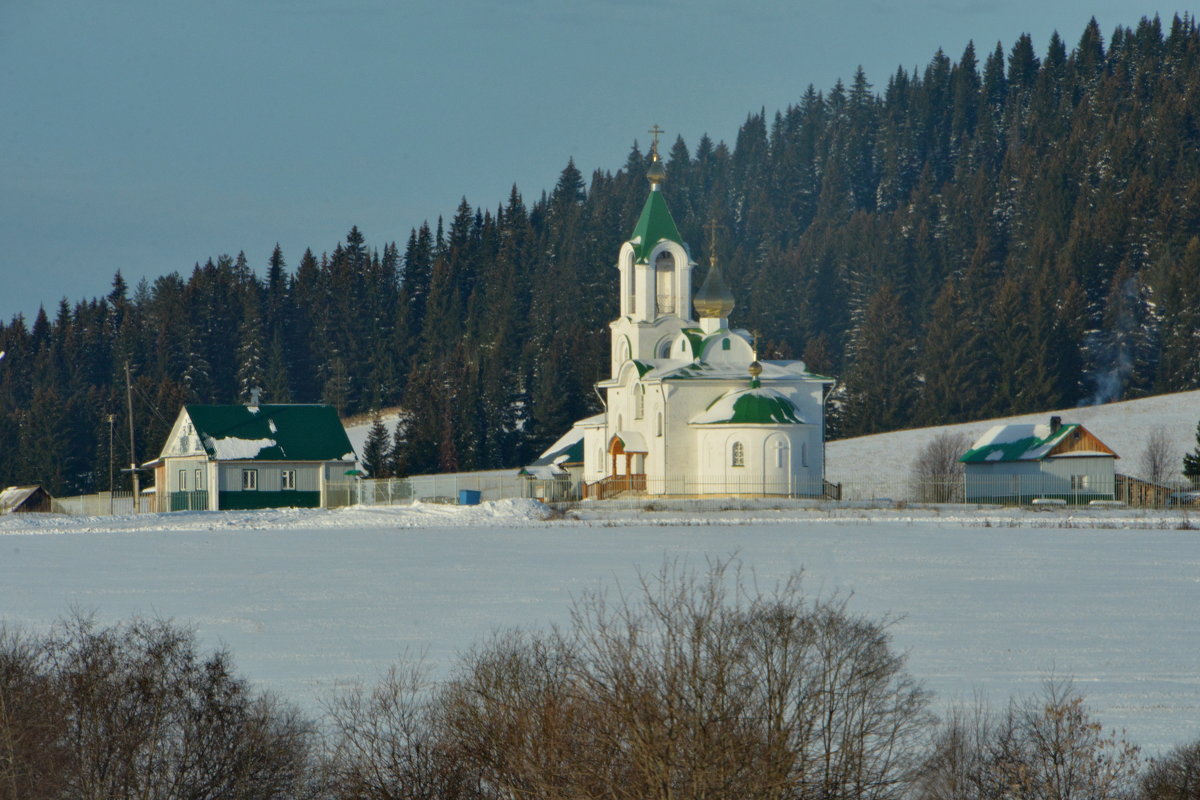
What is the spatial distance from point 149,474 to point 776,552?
48.9 meters

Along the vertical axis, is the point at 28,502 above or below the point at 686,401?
below

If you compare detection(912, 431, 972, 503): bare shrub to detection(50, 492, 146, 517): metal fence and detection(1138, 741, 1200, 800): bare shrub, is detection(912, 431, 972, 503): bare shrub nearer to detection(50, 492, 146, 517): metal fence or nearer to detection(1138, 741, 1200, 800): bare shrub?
detection(50, 492, 146, 517): metal fence

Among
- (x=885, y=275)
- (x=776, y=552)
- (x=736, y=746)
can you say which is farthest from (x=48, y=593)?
(x=885, y=275)

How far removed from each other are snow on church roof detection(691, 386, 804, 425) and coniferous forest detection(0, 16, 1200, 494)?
28.6 meters

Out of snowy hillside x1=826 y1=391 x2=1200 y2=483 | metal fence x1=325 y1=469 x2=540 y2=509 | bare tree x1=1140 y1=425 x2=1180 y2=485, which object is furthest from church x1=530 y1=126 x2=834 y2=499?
bare tree x1=1140 y1=425 x2=1180 y2=485

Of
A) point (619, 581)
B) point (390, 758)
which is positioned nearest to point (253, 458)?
point (619, 581)

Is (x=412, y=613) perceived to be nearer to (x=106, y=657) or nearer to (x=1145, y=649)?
(x=106, y=657)

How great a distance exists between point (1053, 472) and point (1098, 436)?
14.1 meters

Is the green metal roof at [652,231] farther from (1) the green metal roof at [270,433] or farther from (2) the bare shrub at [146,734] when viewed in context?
(2) the bare shrub at [146,734]

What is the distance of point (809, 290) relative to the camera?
4365 inches

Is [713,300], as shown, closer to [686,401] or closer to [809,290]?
[686,401]

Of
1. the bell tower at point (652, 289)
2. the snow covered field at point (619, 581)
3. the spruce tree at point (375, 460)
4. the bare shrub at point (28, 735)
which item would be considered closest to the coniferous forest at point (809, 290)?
the spruce tree at point (375, 460)

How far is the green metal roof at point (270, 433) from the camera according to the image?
183 feet

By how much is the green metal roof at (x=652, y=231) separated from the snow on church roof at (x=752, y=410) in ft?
23.6
